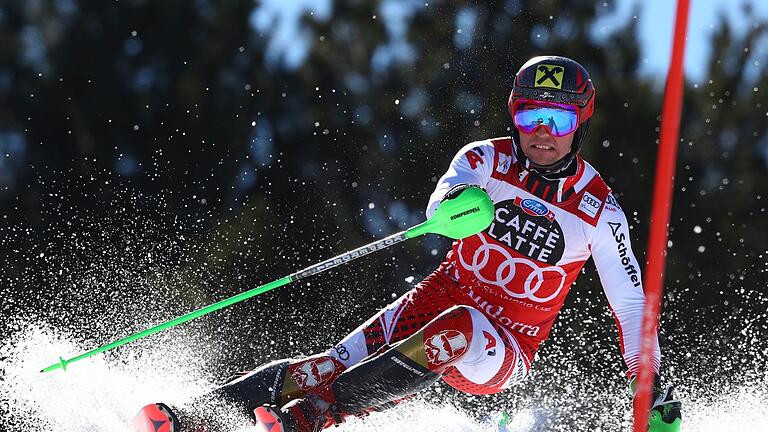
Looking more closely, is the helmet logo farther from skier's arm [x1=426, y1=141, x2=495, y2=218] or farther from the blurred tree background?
the blurred tree background

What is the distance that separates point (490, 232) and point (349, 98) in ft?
34.4

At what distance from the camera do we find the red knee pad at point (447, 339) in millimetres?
4402

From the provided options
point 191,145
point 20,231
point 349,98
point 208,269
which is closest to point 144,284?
point 208,269

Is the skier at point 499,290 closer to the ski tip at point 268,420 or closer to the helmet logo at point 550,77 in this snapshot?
the helmet logo at point 550,77

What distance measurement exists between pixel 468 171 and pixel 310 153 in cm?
1007

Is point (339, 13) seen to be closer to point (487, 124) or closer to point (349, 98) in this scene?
point (349, 98)

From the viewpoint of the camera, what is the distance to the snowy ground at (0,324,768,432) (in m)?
5.08

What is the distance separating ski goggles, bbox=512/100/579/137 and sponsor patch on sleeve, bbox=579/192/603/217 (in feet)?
1.04

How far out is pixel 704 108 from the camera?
49.1 ft

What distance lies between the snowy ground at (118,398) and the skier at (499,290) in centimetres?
66

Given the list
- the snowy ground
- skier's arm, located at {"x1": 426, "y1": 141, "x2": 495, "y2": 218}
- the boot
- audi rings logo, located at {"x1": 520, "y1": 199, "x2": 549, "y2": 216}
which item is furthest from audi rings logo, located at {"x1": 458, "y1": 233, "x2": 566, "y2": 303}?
the snowy ground

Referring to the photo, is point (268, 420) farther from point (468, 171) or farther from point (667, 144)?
point (667, 144)

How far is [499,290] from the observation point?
4.91m

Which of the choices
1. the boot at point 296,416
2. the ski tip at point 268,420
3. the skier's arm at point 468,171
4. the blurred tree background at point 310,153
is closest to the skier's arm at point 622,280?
the skier's arm at point 468,171
